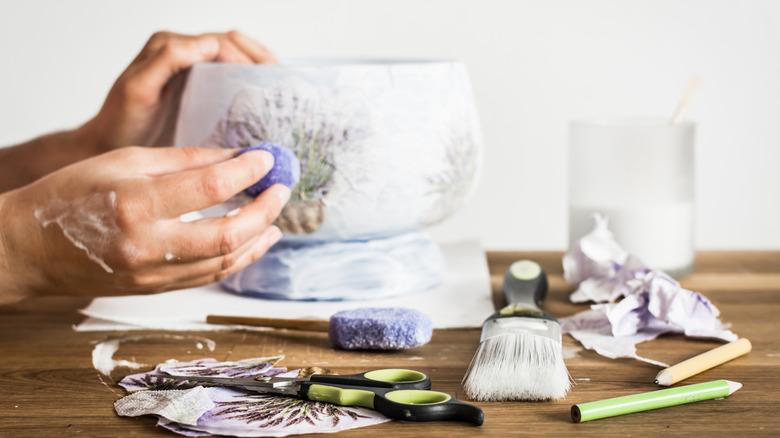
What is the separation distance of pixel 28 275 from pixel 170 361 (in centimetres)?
14

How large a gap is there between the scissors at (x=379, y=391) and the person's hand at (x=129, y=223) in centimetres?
10

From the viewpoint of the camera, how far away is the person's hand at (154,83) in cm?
78

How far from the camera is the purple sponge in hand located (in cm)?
63

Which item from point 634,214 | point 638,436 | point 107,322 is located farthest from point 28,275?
point 634,214

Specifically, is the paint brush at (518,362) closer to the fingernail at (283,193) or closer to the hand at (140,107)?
the fingernail at (283,193)

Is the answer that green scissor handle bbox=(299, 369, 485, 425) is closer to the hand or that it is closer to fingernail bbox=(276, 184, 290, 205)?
fingernail bbox=(276, 184, 290, 205)

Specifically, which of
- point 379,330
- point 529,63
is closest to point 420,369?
point 379,330

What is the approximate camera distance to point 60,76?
1.45m

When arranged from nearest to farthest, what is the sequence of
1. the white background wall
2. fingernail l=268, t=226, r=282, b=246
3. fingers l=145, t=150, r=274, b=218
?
fingers l=145, t=150, r=274, b=218 < fingernail l=268, t=226, r=282, b=246 < the white background wall

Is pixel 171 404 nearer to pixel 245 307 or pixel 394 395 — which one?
pixel 394 395

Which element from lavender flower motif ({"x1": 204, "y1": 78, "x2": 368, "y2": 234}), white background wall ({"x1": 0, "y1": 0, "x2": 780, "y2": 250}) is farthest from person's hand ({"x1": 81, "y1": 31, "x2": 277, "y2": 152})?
white background wall ({"x1": 0, "y1": 0, "x2": 780, "y2": 250})

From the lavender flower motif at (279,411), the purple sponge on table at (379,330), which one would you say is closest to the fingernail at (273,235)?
the purple sponge on table at (379,330)

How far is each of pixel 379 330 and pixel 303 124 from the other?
209mm

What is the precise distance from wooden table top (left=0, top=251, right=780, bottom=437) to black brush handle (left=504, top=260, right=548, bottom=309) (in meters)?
0.02
